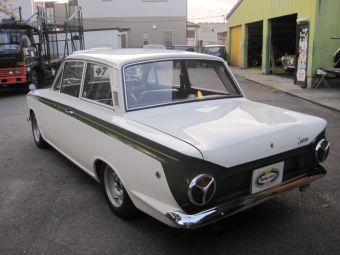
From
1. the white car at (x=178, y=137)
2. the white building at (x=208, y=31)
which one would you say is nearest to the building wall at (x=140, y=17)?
the white building at (x=208, y=31)

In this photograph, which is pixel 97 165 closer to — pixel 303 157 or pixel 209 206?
pixel 209 206

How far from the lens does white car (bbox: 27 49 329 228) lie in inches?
117

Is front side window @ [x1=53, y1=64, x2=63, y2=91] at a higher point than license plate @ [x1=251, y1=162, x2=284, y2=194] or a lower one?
higher

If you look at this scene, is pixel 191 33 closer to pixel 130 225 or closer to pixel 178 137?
pixel 130 225

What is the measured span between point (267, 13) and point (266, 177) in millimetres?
17556

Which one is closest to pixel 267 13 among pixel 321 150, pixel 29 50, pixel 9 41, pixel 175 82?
pixel 29 50

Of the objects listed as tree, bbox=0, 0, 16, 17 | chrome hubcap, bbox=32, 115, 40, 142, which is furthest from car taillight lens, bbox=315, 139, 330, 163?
tree, bbox=0, 0, 16, 17

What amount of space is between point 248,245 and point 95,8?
36.0 m

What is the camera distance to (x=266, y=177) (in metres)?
3.34

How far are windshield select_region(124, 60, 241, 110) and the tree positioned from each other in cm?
2366

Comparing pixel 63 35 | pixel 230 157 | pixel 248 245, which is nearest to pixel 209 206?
pixel 230 157

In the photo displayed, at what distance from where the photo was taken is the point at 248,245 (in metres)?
3.41

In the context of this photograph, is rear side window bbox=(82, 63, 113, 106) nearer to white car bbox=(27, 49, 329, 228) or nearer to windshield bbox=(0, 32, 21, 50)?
white car bbox=(27, 49, 329, 228)

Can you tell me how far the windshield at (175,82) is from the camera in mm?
3965
